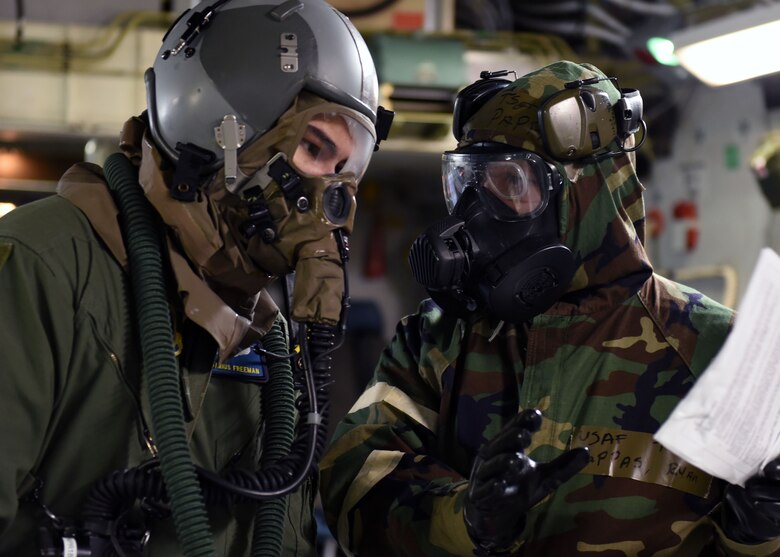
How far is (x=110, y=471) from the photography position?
154cm

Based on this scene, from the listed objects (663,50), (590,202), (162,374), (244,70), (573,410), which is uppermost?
(244,70)

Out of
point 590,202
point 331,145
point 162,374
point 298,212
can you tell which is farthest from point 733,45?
point 162,374

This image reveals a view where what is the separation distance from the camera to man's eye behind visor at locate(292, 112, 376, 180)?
1693mm

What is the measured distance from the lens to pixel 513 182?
2.04 m

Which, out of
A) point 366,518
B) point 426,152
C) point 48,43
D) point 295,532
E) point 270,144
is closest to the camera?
point 270,144

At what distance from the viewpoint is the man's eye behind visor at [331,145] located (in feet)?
5.56

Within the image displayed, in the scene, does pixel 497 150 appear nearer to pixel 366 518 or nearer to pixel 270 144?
pixel 270 144

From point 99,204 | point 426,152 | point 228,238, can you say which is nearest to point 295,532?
point 228,238

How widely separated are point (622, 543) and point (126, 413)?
0.92 metres

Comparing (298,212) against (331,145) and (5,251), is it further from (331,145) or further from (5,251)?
(5,251)

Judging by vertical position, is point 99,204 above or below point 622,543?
above

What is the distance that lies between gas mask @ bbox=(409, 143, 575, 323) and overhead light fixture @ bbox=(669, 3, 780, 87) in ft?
6.51

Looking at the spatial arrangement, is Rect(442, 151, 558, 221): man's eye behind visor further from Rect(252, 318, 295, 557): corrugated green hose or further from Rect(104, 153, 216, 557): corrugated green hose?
Rect(104, 153, 216, 557): corrugated green hose

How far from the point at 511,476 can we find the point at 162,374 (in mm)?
543
